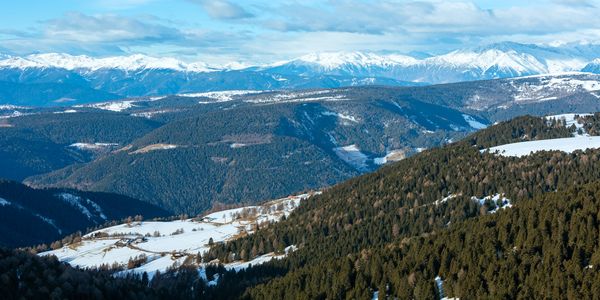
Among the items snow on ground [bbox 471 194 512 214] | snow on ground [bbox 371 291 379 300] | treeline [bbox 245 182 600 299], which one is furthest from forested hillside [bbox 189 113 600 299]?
snow on ground [bbox 371 291 379 300]

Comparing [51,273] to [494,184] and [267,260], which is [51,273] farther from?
[494,184]

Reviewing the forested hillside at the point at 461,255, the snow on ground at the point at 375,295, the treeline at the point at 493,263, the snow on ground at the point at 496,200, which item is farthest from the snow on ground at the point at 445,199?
the snow on ground at the point at 375,295

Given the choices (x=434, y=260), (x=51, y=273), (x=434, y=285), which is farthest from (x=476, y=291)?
(x=51, y=273)

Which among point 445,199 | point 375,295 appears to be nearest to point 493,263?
point 375,295

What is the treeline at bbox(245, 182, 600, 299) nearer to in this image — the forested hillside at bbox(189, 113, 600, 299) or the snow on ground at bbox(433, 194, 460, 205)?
the forested hillside at bbox(189, 113, 600, 299)

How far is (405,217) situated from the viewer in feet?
630

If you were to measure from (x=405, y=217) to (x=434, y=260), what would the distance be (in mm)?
82198

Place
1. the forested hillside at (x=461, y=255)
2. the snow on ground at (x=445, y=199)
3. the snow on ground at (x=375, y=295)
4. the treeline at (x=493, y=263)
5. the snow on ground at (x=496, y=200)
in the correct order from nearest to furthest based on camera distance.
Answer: the treeline at (x=493, y=263)
the forested hillside at (x=461, y=255)
the snow on ground at (x=375, y=295)
the snow on ground at (x=496, y=200)
the snow on ground at (x=445, y=199)

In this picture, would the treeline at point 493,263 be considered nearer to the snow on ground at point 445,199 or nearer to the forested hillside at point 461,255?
the forested hillside at point 461,255

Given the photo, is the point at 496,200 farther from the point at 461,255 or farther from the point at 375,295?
the point at 375,295

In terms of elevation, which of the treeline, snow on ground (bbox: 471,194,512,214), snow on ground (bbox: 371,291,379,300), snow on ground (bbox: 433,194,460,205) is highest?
the treeline

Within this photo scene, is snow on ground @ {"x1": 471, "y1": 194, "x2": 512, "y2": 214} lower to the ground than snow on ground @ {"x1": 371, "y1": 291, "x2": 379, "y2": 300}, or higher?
lower

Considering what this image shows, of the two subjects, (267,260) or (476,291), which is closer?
(476,291)

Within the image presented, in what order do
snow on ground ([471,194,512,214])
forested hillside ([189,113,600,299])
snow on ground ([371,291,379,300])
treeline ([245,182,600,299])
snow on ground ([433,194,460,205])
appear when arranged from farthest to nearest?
snow on ground ([433,194,460,205]), snow on ground ([471,194,512,214]), snow on ground ([371,291,379,300]), forested hillside ([189,113,600,299]), treeline ([245,182,600,299])
